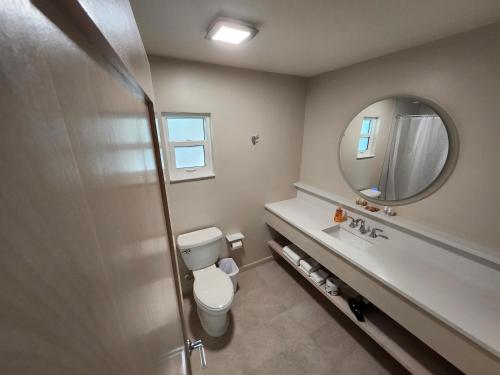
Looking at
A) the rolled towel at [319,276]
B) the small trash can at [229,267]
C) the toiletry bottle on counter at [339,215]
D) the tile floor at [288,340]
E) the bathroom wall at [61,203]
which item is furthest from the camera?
the small trash can at [229,267]

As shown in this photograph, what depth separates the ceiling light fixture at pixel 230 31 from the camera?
1.09 meters

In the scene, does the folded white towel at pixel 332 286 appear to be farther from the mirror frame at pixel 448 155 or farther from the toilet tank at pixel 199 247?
the toilet tank at pixel 199 247

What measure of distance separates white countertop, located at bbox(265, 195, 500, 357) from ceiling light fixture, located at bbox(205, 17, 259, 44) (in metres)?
1.54

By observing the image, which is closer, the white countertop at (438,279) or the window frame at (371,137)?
the white countertop at (438,279)

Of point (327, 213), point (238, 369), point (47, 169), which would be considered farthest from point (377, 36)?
point (238, 369)

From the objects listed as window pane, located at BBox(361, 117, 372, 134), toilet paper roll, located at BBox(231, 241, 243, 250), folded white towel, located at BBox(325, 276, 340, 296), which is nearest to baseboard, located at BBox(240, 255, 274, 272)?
toilet paper roll, located at BBox(231, 241, 243, 250)

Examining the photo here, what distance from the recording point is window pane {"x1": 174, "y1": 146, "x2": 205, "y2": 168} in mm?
1868

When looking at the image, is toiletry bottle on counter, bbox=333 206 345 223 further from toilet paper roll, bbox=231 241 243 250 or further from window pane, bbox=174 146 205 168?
window pane, bbox=174 146 205 168

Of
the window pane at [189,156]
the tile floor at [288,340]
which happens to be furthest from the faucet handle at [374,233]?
the window pane at [189,156]

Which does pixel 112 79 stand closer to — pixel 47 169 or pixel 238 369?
pixel 47 169

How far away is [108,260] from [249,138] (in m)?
1.89

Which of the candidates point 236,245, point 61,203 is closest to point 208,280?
point 236,245

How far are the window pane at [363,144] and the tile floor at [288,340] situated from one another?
59.7 inches

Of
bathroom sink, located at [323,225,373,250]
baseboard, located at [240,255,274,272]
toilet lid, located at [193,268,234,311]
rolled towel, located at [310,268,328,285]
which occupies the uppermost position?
bathroom sink, located at [323,225,373,250]
